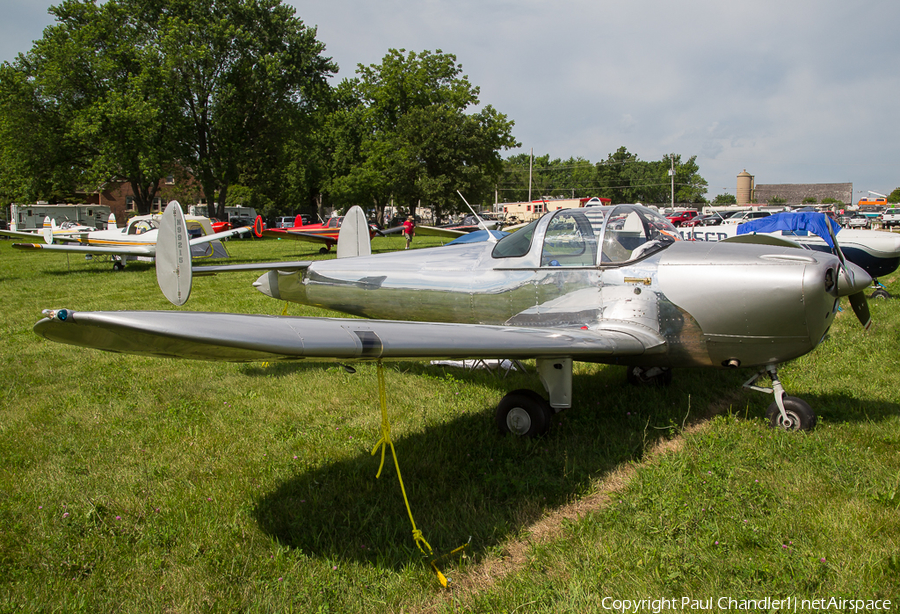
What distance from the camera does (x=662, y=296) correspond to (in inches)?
178

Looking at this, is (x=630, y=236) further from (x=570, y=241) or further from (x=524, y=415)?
(x=524, y=415)

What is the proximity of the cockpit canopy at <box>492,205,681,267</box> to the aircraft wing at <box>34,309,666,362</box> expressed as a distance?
1745mm

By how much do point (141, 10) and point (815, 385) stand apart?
139 ft

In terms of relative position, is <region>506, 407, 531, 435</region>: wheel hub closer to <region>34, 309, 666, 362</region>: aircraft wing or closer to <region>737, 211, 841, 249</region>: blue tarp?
<region>34, 309, 666, 362</region>: aircraft wing

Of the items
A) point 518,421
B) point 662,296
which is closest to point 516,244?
point 662,296

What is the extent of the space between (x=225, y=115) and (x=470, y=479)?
3820 cm

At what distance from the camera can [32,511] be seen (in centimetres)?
332

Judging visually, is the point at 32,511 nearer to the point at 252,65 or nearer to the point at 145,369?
the point at 145,369

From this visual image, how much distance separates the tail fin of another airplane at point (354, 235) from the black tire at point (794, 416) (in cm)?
532

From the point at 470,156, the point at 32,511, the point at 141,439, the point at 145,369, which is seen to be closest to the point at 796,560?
the point at 32,511

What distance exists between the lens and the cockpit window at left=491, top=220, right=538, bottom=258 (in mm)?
5184

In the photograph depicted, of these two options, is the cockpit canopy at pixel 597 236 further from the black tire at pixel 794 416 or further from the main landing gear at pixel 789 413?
the black tire at pixel 794 416

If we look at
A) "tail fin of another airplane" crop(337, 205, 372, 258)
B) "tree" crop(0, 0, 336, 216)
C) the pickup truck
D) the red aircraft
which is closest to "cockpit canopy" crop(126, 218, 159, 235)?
the red aircraft

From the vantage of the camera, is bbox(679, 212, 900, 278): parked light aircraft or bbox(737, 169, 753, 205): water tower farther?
bbox(737, 169, 753, 205): water tower
